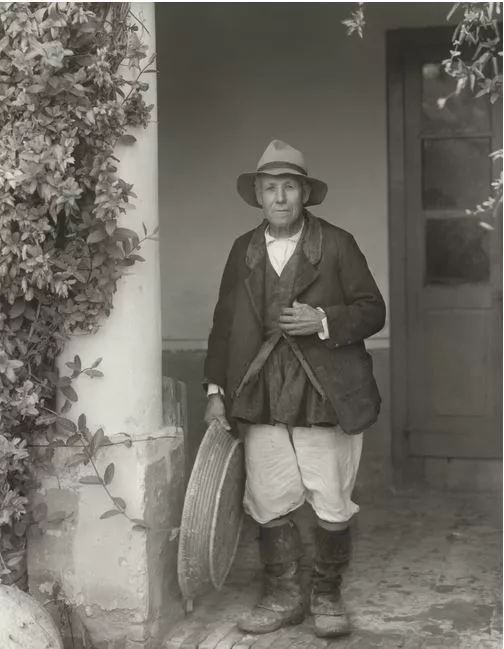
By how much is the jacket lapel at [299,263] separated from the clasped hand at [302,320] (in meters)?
0.10

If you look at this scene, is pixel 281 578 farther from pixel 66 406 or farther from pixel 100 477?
pixel 66 406

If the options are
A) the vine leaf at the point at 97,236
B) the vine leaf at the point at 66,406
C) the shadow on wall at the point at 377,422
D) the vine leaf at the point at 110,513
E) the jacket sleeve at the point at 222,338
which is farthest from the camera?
the shadow on wall at the point at 377,422

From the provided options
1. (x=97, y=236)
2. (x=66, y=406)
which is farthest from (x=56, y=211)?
(x=66, y=406)

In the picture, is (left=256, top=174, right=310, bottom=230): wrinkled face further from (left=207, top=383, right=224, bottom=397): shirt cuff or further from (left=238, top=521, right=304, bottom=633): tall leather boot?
(left=238, top=521, right=304, bottom=633): tall leather boot

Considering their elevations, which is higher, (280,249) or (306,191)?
(306,191)

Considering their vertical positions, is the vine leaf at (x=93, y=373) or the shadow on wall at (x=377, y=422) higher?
the vine leaf at (x=93, y=373)

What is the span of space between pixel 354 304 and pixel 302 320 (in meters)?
0.27

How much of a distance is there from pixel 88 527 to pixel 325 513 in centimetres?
99

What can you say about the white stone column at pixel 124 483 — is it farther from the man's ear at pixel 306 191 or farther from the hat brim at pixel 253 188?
the man's ear at pixel 306 191

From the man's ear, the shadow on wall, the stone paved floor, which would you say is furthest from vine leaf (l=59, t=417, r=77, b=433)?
the shadow on wall

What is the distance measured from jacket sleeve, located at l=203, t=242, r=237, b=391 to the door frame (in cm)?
226

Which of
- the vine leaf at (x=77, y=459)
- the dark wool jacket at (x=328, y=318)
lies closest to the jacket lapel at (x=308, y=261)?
the dark wool jacket at (x=328, y=318)

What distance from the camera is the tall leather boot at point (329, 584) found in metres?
4.64

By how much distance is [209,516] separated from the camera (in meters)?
4.49
